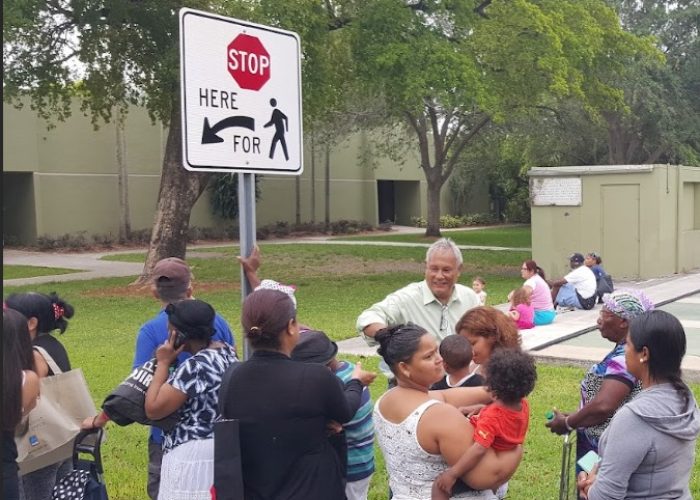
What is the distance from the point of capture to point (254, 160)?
3.34 meters

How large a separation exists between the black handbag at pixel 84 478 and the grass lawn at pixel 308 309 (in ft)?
5.27

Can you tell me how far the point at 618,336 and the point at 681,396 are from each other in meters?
0.75

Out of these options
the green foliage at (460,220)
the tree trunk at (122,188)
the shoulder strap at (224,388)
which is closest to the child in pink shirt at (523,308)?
the shoulder strap at (224,388)

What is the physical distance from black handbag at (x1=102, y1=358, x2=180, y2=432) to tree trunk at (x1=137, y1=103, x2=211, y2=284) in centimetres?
1538

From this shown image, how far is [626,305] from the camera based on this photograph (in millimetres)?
3535

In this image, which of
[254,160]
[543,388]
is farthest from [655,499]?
[543,388]

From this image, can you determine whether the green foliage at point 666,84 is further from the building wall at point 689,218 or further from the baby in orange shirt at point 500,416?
the baby in orange shirt at point 500,416

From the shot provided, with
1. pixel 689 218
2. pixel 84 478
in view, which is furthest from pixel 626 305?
pixel 689 218

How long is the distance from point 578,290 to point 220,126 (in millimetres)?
10842

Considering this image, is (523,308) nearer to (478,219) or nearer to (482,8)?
(482,8)

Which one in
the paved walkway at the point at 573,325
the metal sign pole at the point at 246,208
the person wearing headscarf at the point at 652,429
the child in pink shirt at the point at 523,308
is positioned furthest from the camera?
the child in pink shirt at the point at 523,308

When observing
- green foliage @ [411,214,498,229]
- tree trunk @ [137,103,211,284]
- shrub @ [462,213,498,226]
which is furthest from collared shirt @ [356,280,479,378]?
shrub @ [462,213,498,226]

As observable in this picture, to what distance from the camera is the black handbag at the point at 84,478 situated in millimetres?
3521

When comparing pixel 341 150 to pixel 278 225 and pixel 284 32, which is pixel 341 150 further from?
pixel 284 32
